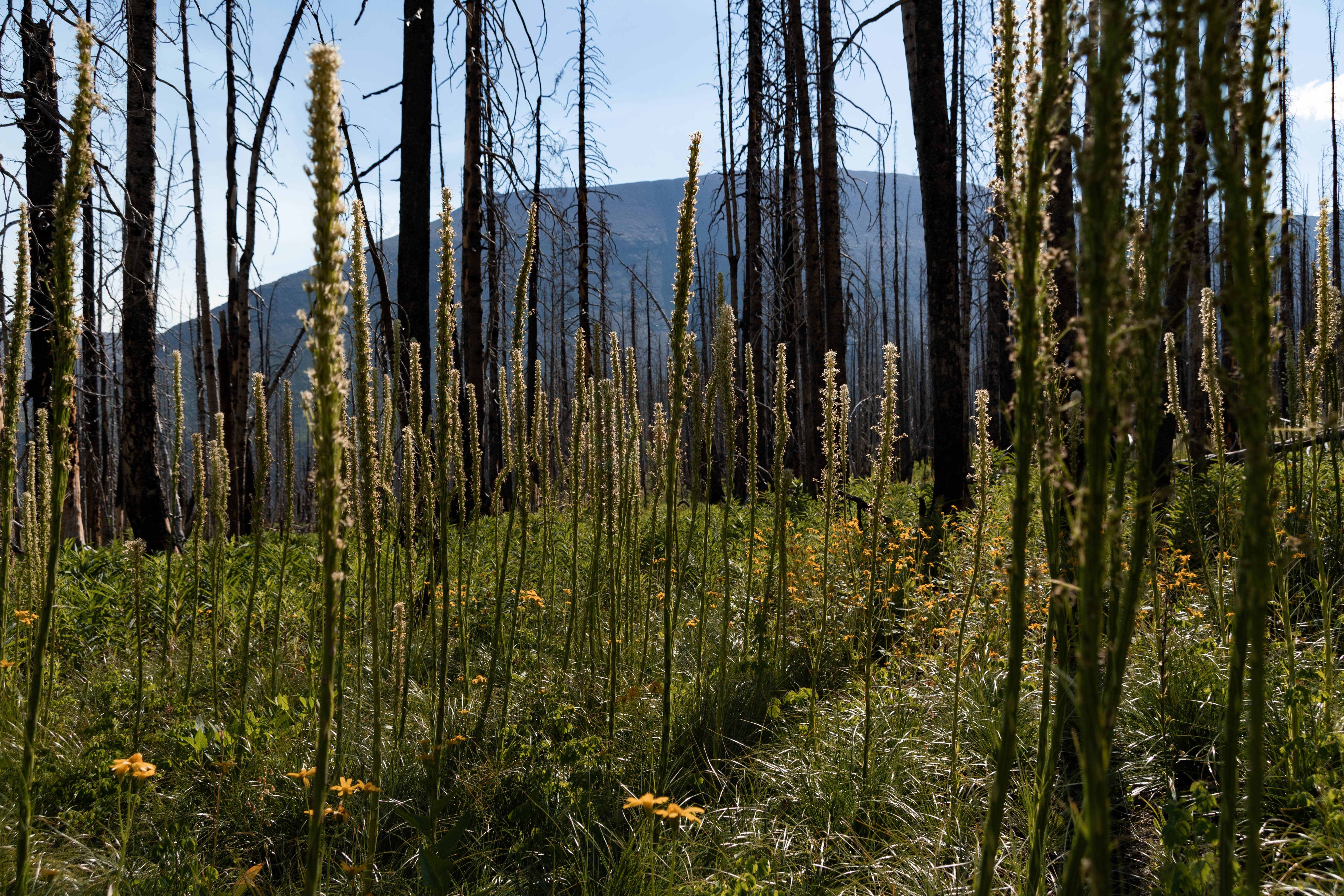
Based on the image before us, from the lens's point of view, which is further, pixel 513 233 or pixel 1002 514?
pixel 513 233

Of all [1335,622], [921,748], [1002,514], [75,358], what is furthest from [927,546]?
[75,358]

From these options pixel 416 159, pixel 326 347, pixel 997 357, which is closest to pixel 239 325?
pixel 416 159

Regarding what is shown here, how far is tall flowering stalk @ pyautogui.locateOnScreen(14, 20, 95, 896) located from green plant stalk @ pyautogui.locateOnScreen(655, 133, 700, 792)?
1192mm

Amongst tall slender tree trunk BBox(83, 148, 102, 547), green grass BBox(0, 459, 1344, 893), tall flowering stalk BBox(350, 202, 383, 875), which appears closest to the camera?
tall flowering stalk BBox(350, 202, 383, 875)

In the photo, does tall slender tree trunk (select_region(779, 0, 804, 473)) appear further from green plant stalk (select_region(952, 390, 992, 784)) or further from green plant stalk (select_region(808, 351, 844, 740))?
green plant stalk (select_region(952, 390, 992, 784))

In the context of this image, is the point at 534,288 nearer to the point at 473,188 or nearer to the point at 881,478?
the point at 473,188

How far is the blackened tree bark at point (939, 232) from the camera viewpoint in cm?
551

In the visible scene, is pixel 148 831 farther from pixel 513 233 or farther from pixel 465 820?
pixel 513 233

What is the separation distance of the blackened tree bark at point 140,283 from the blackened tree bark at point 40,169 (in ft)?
1.75

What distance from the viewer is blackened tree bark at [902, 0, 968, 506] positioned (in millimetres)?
5512

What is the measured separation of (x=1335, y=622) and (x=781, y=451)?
2780 mm

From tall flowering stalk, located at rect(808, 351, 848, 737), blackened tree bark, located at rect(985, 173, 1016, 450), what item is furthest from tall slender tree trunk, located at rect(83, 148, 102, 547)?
blackened tree bark, located at rect(985, 173, 1016, 450)

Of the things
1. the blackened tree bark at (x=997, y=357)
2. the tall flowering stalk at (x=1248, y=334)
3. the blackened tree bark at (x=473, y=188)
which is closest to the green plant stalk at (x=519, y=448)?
the tall flowering stalk at (x=1248, y=334)

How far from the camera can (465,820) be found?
205 cm
